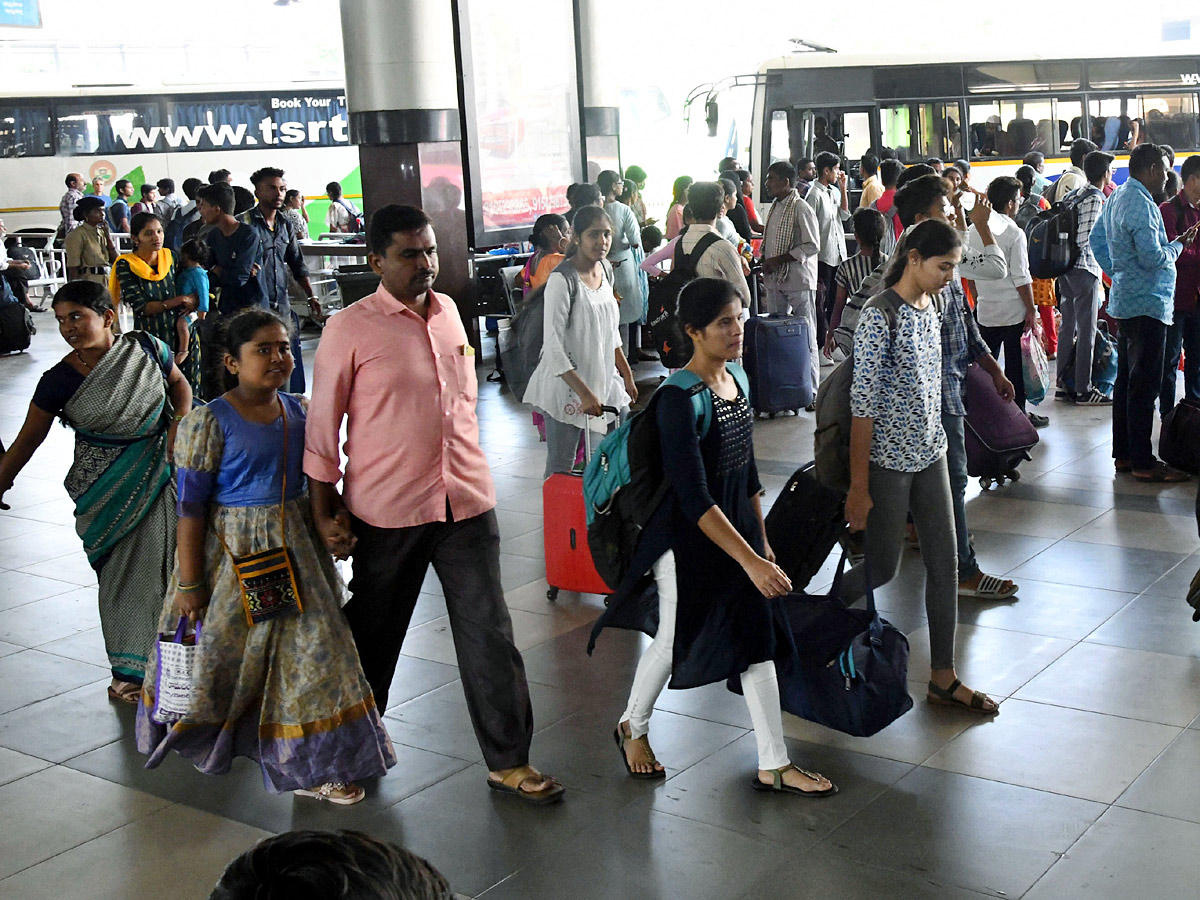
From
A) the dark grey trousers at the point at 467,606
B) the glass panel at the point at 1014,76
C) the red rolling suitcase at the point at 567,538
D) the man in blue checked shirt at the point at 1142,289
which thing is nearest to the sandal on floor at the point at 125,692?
the dark grey trousers at the point at 467,606

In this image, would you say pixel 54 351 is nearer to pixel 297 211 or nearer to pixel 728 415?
pixel 297 211

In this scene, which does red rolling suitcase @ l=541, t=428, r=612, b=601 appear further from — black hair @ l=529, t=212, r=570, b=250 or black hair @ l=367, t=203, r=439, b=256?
black hair @ l=529, t=212, r=570, b=250

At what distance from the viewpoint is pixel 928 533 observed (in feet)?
15.4

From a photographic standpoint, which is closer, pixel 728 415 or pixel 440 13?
pixel 728 415

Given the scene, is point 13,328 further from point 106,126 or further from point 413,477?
point 413,477

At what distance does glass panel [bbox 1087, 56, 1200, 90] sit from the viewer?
19.7 metres

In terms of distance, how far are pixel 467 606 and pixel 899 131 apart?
654 inches

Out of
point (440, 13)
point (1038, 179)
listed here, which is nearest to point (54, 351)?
point (440, 13)

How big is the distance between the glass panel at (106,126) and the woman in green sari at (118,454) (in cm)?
2113

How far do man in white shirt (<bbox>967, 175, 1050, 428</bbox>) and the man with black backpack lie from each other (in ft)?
4.01

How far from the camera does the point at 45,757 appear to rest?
15.6 feet

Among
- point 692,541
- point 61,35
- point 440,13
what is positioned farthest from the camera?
point 61,35

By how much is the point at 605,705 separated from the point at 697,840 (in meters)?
1.12

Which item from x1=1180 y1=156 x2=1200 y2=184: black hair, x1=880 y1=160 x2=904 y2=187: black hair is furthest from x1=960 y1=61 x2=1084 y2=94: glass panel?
x1=1180 y1=156 x2=1200 y2=184: black hair
